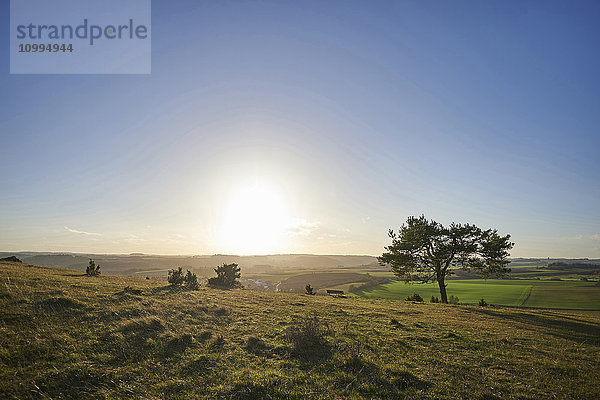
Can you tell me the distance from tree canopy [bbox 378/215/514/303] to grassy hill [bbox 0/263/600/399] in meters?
18.0

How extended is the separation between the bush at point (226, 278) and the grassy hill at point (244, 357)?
72.5 feet

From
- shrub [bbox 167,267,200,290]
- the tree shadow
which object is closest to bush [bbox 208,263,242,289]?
shrub [bbox 167,267,200,290]

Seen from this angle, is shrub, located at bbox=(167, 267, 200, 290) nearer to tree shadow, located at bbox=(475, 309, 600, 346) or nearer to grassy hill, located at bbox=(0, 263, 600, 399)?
grassy hill, located at bbox=(0, 263, 600, 399)

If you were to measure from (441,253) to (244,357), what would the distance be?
32562 mm

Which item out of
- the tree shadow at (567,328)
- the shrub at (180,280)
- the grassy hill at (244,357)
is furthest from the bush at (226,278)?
the tree shadow at (567,328)

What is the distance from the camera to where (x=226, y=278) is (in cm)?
3756

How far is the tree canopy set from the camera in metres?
32.0

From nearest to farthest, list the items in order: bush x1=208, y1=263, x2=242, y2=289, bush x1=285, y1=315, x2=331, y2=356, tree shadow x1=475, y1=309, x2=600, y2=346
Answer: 1. bush x1=285, y1=315, x2=331, y2=356
2. tree shadow x1=475, y1=309, x2=600, y2=346
3. bush x1=208, y1=263, x2=242, y2=289

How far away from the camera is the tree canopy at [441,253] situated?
32.0m

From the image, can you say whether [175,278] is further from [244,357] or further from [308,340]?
[308,340]

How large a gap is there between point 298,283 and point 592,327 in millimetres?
90125

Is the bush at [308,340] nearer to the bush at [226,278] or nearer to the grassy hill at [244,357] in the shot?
the grassy hill at [244,357]

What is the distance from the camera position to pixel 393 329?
1541cm

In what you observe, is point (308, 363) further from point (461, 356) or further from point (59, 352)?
point (59, 352)
